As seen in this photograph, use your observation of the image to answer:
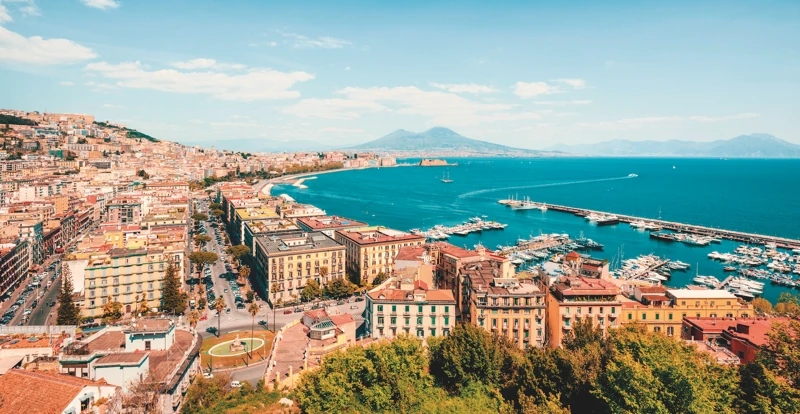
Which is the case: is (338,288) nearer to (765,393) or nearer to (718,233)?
(765,393)

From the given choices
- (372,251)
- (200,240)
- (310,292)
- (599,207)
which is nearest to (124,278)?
(310,292)

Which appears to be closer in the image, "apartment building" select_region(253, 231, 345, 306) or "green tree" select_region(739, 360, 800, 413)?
"green tree" select_region(739, 360, 800, 413)

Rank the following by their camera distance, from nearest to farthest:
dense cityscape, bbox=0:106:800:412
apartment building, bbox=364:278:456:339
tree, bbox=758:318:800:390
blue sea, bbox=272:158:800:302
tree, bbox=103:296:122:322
→ tree, bbox=758:318:800:390, dense cityscape, bbox=0:106:800:412, apartment building, bbox=364:278:456:339, tree, bbox=103:296:122:322, blue sea, bbox=272:158:800:302

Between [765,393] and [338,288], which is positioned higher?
[765,393]

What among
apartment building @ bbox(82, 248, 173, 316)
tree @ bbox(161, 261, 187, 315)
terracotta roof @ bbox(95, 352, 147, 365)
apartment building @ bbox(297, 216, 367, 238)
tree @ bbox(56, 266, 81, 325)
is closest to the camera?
terracotta roof @ bbox(95, 352, 147, 365)

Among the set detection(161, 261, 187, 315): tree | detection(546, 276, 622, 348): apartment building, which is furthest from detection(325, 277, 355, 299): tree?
detection(546, 276, 622, 348): apartment building

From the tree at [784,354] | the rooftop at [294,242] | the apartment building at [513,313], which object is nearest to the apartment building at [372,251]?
the rooftop at [294,242]

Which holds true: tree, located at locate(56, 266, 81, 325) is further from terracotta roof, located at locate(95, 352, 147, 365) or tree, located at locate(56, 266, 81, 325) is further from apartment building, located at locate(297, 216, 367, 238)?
apartment building, located at locate(297, 216, 367, 238)
